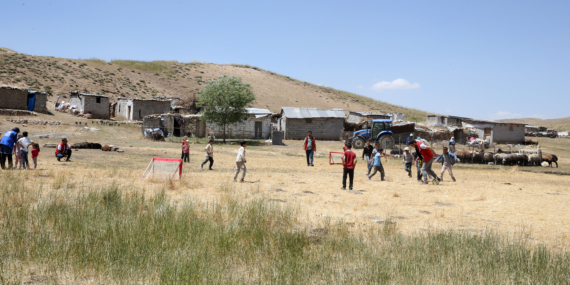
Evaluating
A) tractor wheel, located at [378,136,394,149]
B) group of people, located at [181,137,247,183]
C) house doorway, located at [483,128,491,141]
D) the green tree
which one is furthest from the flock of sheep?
house doorway, located at [483,128,491,141]

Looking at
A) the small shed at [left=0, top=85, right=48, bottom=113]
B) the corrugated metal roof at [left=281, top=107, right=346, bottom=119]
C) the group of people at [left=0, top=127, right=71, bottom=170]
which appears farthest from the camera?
the corrugated metal roof at [left=281, top=107, right=346, bottom=119]

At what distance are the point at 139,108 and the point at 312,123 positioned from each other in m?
19.1

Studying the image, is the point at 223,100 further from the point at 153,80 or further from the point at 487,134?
the point at 153,80

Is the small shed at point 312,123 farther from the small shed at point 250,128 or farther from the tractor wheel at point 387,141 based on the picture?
the tractor wheel at point 387,141

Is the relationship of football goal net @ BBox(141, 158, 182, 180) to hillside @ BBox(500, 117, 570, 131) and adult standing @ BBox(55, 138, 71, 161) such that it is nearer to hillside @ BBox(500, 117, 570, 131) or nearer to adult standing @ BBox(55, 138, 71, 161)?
adult standing @ BBox(55, 138, 71, 161)

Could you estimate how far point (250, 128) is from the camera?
43719 mm

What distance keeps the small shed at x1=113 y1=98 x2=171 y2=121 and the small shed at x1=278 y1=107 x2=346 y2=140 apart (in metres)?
13.9

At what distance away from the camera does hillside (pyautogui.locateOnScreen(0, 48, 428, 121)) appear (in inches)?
2173

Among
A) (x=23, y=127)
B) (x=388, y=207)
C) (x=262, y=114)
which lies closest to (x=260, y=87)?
(x=262, y=114)

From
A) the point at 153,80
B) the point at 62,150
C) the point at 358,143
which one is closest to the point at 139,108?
the point at 358,143

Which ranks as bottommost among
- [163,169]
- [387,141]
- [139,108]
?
[163,169]

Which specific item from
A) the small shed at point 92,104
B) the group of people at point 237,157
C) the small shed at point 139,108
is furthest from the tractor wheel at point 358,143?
the small shed at point 92,104

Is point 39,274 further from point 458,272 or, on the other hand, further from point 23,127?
point 23,127

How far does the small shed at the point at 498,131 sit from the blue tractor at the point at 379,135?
2241cm
